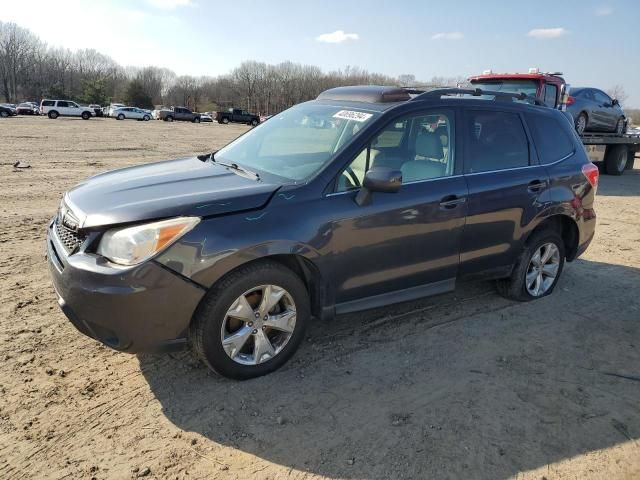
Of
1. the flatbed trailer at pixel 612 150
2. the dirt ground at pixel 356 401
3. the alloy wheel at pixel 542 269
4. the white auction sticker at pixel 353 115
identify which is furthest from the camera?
the flatbed trailer at pixel 612 150

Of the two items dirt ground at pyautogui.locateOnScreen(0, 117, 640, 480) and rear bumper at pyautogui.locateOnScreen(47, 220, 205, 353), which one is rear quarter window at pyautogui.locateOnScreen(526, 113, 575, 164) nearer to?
dirt ground at pyautogui.locateOnScreen(0, 117, 640, 480)

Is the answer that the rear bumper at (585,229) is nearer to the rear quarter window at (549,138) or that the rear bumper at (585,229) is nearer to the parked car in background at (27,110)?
the rear quarter window at (549,138)

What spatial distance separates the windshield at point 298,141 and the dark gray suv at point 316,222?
0.06 ft

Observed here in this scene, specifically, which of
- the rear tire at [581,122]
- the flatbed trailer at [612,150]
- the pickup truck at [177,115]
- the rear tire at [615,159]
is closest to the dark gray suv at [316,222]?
the rear tire at [581,122]

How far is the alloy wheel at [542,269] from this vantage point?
16.0 feet

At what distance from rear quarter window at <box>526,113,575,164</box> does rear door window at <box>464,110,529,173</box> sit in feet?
0.56

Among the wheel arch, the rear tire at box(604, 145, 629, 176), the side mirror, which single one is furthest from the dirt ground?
the rear tire at box(604, 145, 629, 176)

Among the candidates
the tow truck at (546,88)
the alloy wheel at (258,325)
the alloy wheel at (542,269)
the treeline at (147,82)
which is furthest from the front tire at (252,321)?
the treeline at (147,82)

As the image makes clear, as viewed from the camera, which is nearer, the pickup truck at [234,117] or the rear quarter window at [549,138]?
the rear quarter window at [549,138]

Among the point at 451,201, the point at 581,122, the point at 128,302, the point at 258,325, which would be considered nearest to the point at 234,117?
the point at 581,122

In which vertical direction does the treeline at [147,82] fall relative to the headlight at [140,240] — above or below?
above

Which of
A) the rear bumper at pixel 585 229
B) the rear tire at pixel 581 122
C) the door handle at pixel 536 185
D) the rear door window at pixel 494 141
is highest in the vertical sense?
the rear tire at pixel 581 122

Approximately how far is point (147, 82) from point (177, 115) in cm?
6293

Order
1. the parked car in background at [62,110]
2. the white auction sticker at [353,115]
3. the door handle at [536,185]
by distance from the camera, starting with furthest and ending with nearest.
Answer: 1. the parked car in background at [62,110]
2. the door handle at [536,185]
3. the white auction sticker at [353,115]
